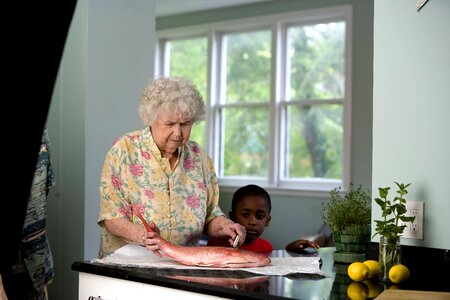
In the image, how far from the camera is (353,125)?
19.0 ft

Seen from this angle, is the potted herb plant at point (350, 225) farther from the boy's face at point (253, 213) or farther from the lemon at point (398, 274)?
the boy's face at point (253, 213)

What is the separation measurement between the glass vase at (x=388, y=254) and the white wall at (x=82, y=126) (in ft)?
7.05

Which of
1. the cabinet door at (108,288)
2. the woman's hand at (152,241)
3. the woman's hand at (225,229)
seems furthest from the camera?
the woman's hand at (225,229)

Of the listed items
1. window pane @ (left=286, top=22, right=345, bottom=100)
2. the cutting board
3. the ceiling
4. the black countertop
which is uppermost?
the ceiling

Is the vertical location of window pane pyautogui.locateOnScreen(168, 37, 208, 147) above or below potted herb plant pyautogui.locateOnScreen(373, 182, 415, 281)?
above

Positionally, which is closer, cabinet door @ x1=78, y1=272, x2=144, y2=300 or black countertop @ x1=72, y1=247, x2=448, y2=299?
black countertop @ x1=72, y1=247, x2=448, y2=299

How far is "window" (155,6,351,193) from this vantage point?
19.7 feet

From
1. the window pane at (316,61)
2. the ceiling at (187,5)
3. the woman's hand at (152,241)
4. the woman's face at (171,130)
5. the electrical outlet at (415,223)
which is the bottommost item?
the woman's hand at (152,241)

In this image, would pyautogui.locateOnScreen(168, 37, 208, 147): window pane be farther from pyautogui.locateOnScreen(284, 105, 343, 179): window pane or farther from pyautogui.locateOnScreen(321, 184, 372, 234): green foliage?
pyautogui.locateOnScreen(321, 184, 372, 234): green foliage

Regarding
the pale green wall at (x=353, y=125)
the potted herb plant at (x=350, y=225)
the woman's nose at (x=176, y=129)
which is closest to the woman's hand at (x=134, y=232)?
the woman's nose at (x=176, y=129)

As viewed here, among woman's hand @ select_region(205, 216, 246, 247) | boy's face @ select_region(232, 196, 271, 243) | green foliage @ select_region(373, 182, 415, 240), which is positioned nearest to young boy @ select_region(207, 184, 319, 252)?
boy's face @ select_region(232, 196, 271, 243)

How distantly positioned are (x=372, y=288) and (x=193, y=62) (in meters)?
5.69

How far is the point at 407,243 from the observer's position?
1957mm

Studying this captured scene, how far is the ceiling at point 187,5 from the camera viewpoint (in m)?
6.47
